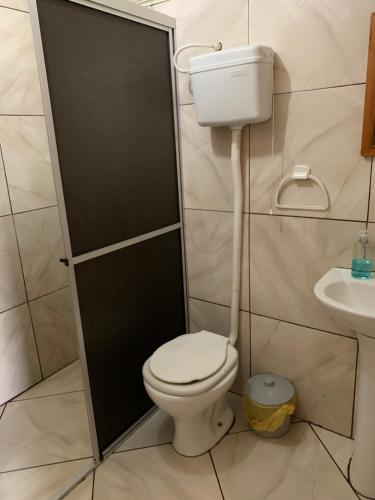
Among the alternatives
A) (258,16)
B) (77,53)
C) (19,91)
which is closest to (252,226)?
(258,16)

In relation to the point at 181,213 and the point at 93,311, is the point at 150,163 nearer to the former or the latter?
the point at 181,213

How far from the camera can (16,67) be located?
1.82 meters

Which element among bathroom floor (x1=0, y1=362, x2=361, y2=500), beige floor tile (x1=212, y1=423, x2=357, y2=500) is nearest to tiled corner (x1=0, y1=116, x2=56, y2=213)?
bathroom floor (x1=0, y1=362, x2=361, y2=500)

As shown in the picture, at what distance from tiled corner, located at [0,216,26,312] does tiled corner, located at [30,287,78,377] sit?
126 mm

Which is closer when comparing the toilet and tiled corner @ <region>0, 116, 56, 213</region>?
the toilet

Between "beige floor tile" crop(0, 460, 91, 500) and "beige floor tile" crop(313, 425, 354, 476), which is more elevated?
"beige floor tile" crop(313, 425, 354, 476)

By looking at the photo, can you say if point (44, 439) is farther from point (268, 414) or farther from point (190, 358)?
point (268, 414)

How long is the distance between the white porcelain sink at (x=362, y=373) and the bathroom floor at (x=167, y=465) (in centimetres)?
8

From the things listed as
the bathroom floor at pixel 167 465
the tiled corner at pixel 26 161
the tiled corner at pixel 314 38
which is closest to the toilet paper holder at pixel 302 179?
the tiled corner at pixel 314 38

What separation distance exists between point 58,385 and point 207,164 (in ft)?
4.85

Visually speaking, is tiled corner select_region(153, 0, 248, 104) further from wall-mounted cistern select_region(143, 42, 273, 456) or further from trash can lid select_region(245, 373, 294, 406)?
trash can lid select_region(245, 373, 294, 406)

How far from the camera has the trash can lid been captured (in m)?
1.64

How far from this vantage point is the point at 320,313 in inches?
62.1

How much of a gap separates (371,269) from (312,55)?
0.80 meters
